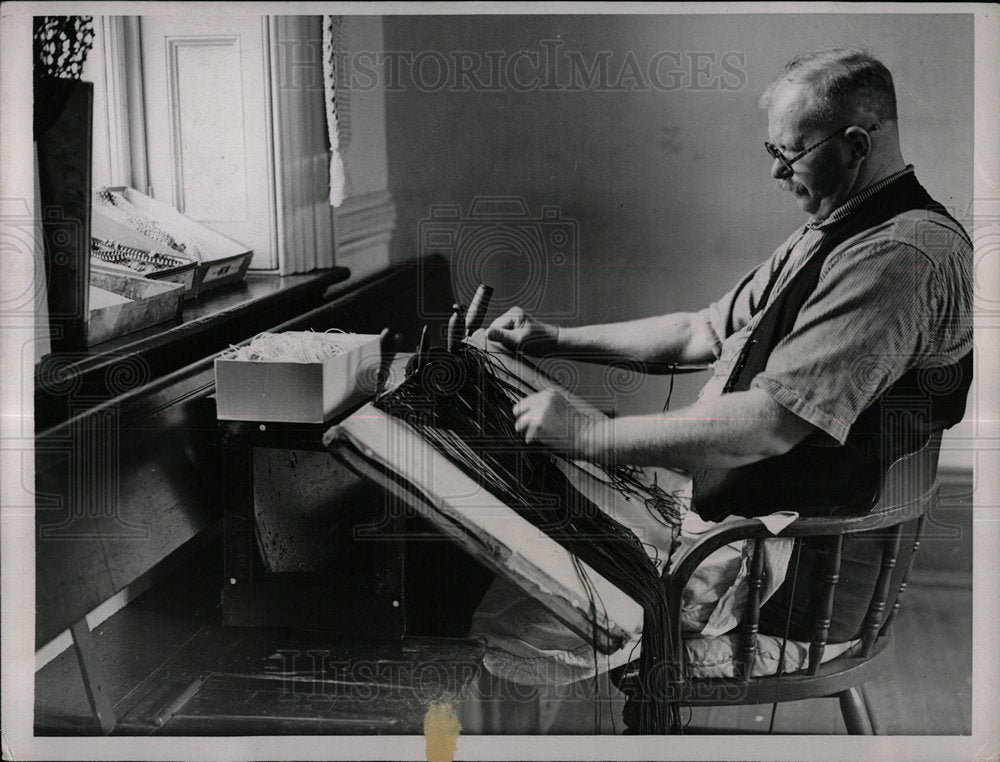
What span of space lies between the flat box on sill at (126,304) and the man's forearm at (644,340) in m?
0.66

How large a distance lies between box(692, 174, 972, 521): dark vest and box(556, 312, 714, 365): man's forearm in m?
0.09

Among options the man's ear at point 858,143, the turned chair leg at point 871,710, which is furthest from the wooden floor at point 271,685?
the man's ear at point 858,143

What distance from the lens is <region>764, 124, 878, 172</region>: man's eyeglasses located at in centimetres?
156

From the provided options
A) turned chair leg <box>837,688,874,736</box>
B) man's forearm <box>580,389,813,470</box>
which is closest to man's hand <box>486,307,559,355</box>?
man's forearm <box>580,389,813,470</box>

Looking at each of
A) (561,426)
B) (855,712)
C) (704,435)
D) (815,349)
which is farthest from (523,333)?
(855,712)

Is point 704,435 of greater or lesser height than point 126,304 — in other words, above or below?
below

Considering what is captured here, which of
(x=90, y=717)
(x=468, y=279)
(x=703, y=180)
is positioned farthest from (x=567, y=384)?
(x=90, y=717)

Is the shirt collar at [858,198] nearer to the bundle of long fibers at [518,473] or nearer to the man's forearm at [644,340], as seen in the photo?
the man's forearm at [644,340]

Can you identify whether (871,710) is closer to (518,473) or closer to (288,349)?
(518,473)

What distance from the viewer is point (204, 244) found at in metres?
1.68

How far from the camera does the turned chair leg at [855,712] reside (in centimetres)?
169

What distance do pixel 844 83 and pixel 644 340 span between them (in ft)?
1.73

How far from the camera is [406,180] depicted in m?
1.67

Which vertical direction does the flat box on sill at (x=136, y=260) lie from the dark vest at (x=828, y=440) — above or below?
above
